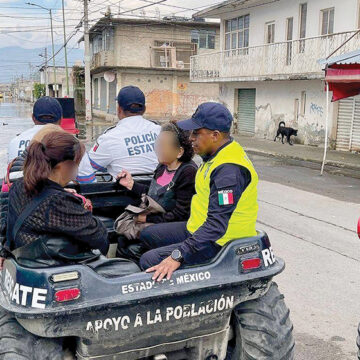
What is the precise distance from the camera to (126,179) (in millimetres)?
4297

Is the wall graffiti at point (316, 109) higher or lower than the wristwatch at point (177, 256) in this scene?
lower

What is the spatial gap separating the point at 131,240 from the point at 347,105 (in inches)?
665

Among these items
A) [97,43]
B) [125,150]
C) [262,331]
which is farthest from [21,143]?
[97,43]

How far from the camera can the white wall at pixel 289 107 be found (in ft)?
67.1

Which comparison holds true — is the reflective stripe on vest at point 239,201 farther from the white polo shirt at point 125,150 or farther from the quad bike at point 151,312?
the white polo shirt at point 125,150

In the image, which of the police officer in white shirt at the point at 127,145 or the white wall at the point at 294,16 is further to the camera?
the white wall at the point at 294,16

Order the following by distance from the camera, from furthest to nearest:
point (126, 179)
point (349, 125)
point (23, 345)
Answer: point (349, 125) → point (126, 179) → point (23, 345)

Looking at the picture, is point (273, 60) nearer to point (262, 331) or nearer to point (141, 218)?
point (141, 218)

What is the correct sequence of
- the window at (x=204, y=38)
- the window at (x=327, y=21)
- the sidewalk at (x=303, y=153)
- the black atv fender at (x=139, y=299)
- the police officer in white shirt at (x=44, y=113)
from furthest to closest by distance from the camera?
the window at (x=204, y=38), the window at (x=327, y=21), the sidewalk at (x=303, y=153), the police officer in white shirt at (x=44, y=113), the black atv fender at (x=139, y=299)

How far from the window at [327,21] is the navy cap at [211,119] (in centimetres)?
1837

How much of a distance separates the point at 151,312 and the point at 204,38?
43952 mm

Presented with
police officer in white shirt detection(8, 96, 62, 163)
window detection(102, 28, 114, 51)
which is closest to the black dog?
police officer in white shirt detection(8, 96, 62, 163)

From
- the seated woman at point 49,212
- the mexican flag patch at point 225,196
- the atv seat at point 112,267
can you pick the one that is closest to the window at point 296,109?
the mexican flag patch at point 225,196

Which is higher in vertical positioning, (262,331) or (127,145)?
(127,145)
